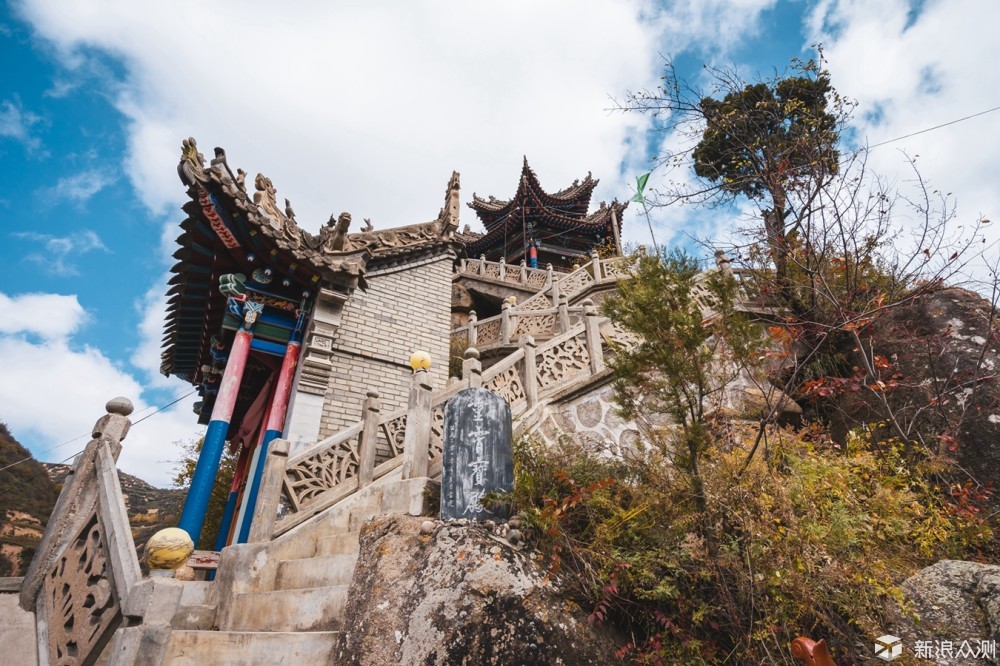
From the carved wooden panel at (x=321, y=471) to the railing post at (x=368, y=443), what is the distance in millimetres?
160

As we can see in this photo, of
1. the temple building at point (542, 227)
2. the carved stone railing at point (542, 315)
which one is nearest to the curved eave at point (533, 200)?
the temple building at point (542, 227)

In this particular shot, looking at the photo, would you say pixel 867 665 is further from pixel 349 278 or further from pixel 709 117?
pixel 349 278

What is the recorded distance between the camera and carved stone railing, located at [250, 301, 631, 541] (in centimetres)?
499

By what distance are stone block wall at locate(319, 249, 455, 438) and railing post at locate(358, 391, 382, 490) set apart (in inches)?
99.9

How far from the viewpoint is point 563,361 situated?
7.66 meters

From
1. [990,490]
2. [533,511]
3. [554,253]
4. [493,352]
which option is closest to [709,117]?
[990,490]

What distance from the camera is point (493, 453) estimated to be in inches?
159

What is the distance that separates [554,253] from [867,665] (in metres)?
27.4

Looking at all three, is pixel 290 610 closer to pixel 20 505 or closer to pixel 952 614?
pixel 952 614

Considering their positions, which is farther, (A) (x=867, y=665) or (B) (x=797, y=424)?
(B) (x=797, y=424)

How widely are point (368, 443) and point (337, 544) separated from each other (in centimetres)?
145

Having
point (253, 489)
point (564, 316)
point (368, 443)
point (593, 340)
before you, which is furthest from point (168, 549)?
point (564, 316)

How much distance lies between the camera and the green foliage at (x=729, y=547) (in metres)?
3.13

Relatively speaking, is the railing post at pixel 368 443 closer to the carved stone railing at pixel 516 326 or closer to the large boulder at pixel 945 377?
the large boulder at pixel 945 377
